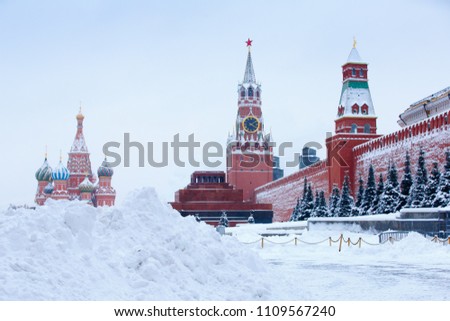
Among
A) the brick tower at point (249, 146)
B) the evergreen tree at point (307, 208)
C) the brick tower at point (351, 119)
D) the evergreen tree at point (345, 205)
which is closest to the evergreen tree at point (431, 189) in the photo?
the evergreen tree at point (345, 205)

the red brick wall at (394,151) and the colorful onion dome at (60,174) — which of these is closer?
the red brick wall at (394,151)

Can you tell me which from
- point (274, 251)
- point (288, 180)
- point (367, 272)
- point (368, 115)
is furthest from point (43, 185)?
point (367, 272)

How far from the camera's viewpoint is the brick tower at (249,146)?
72500 millimetres

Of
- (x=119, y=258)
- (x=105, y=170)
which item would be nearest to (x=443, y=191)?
(x=119, y=258)

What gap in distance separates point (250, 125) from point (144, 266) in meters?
65.5

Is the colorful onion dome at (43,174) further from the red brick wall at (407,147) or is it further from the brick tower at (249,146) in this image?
the red brick wall at (407,147)

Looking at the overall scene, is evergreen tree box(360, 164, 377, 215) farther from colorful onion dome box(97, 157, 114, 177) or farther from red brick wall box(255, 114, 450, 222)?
colorful onion dome box(97, 157, 114, 177)

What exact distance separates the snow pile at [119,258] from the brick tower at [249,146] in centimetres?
6207

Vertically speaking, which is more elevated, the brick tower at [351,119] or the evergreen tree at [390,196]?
the brick tower at [351,119]

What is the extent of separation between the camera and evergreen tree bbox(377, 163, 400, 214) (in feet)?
90.1

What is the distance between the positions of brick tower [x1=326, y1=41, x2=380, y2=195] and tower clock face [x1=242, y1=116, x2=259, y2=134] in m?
32.3

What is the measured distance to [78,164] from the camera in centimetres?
8650

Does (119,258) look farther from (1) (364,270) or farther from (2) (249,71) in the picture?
(2) (249,71)

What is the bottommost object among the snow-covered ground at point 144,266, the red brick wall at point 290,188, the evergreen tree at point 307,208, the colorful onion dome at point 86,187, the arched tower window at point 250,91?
the snow-covered ground at point 144,266
